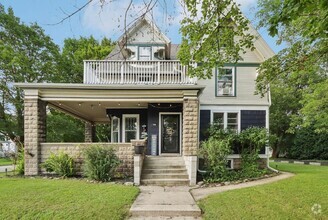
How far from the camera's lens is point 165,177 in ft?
32.0

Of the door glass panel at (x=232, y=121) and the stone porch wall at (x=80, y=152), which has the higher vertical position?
the door glass panel at (x=232, y=121)

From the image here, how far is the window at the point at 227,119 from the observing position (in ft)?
41.8

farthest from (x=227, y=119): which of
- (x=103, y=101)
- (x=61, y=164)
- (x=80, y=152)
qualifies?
(x=61, y=164)

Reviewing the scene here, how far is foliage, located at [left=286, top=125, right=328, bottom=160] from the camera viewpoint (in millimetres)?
23906

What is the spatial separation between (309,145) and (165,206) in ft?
75.1

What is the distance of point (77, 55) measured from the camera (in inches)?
1040

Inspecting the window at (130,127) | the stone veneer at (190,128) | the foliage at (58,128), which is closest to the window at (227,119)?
the stone veneer at (190,128)

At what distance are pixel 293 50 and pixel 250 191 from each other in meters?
4.36

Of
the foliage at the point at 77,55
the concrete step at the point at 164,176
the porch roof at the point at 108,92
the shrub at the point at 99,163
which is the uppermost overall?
the foliage at the point at 77,55

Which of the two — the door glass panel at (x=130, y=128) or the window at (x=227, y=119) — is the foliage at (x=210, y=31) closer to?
the window at (x=227, y=119)

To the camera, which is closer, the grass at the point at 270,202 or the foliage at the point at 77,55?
the grass at the point at 270,202

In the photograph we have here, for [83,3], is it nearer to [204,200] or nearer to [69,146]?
[204,200]

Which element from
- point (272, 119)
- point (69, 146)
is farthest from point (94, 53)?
point (272, 119)

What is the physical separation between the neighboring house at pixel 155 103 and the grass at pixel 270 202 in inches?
102
